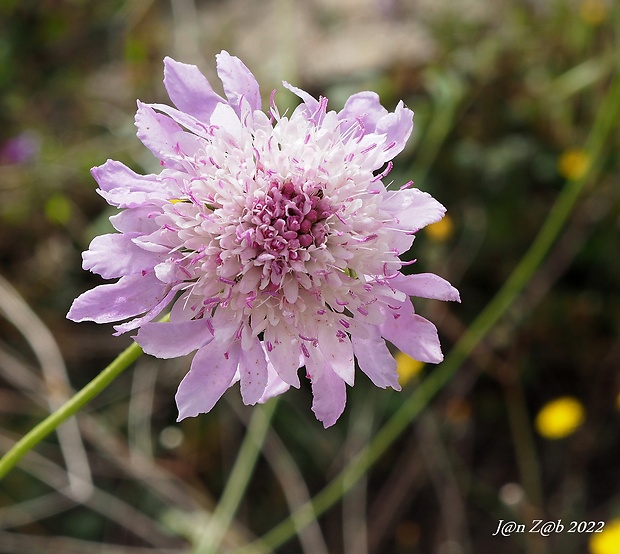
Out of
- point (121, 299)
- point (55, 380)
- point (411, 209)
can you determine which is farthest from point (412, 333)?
point (55, 380)

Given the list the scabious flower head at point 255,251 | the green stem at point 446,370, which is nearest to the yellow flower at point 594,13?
the green stem at point 446,370

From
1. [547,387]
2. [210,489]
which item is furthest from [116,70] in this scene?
[547,387]

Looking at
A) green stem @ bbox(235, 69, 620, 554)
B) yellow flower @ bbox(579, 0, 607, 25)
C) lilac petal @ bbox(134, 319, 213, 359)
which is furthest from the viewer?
yellow flower @ bbox(579, 0, 607, 25)

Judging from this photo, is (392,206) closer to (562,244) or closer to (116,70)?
(562,244)

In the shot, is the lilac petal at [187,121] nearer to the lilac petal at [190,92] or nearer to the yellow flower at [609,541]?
the lilac petal at [190,92]

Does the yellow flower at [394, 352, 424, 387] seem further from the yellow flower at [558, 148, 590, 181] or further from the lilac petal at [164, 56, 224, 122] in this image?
the lilac petal at [164, 56, 224, 122]

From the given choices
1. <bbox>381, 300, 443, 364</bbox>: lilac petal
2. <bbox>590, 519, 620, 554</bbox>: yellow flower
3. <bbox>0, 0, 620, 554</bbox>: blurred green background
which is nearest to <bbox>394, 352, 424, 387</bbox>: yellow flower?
<bbox>0, 0, 620, 554</bbox>: blurred green background
